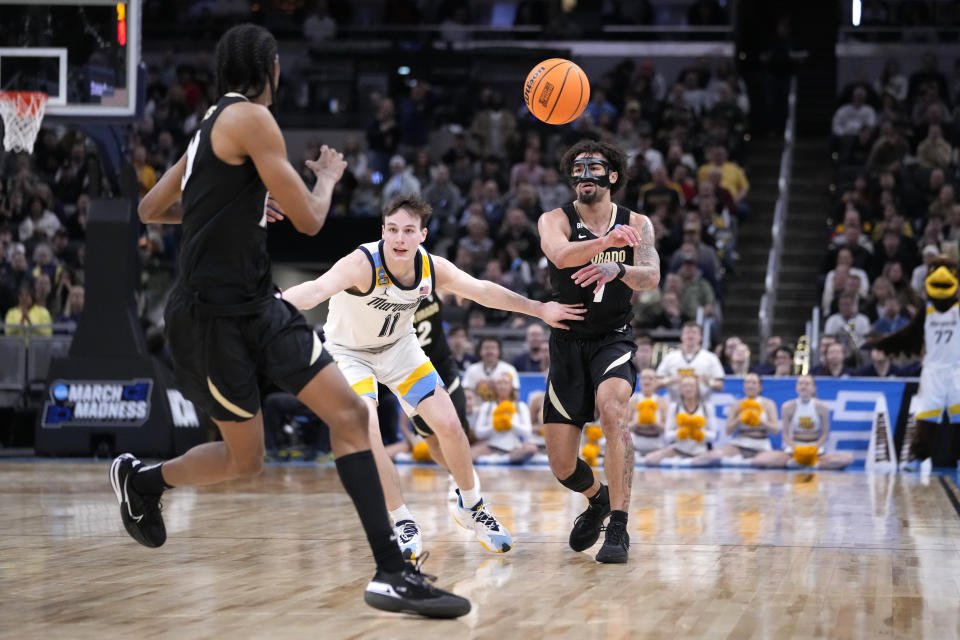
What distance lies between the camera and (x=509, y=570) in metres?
6.60

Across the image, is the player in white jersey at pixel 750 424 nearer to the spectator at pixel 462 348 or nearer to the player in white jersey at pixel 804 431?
the player in white jersey at pixel 804 431

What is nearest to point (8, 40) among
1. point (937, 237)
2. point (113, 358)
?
point (113, 358)

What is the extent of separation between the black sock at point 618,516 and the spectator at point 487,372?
24.9 ft

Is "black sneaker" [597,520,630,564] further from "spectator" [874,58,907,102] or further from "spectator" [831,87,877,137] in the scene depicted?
"spectator" [874,58,907,102]

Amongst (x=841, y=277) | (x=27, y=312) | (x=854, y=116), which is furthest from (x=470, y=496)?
(x=854, y=116)

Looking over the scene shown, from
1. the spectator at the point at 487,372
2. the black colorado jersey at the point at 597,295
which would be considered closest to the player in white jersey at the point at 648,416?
the spectator at the point at 487,372

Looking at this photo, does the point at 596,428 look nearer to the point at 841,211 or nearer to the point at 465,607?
the point at 841,211

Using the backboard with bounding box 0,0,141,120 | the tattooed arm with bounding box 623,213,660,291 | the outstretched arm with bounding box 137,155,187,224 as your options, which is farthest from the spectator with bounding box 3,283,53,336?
the outstretched arm with bounding box 137,155,187,224

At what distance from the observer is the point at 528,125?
21297 mm

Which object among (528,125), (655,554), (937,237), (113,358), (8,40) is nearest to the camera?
(655,554)

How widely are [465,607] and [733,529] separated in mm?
3737

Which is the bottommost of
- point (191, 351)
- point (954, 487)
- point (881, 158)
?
point (954, 487)

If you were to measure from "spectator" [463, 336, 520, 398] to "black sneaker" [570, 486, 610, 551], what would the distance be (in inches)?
283

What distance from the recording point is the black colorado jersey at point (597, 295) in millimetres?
7504
